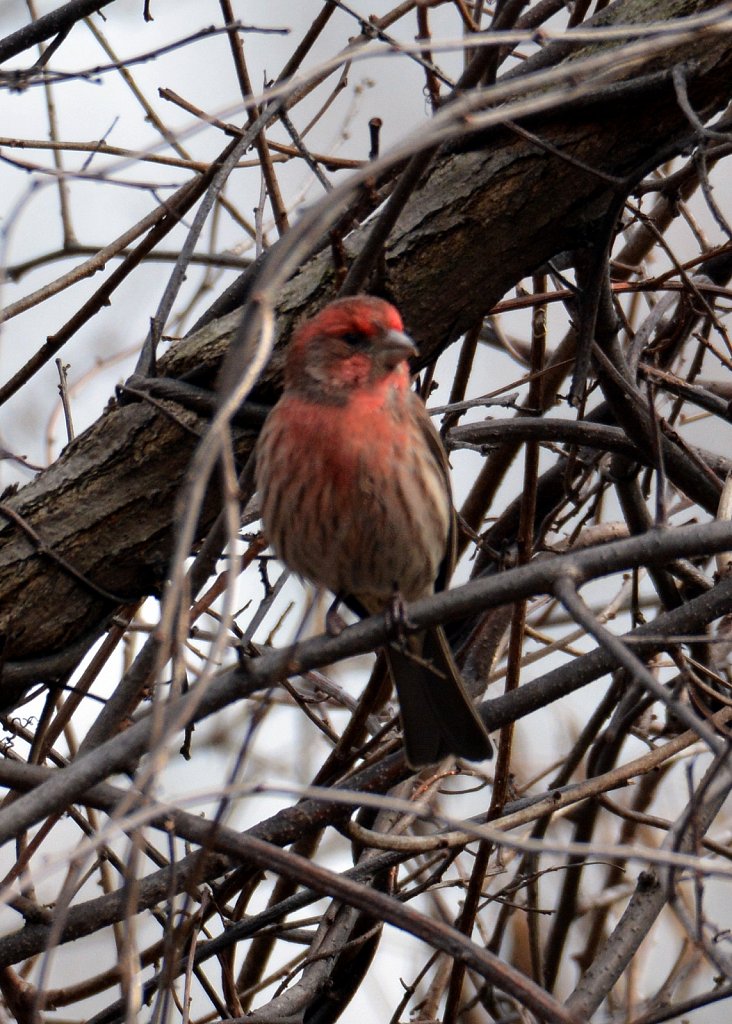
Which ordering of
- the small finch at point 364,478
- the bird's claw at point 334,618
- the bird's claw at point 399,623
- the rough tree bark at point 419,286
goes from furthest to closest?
the bird's claw at point 334,618 < the rough tree bark at point 419,286 < the small finch at point 364,478 < the bird's claw at point 399,623

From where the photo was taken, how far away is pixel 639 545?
2811 mm

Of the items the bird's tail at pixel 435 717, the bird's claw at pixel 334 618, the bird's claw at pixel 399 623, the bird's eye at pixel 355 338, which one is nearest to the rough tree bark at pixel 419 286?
the bird's eye at pixel 355 338

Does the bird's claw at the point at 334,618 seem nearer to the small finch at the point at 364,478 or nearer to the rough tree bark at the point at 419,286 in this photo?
the small finch at the point at 364,478

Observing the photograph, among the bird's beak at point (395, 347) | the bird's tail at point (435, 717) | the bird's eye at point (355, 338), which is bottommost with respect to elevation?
the bird's tail at point (435, 717)

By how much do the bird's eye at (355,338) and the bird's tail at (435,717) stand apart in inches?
37.5

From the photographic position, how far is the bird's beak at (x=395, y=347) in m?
3.89

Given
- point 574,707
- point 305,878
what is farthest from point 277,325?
point 574,707

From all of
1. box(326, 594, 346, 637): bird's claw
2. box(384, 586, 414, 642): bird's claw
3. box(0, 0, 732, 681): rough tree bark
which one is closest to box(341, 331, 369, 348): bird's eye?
box(0, 0, 732, 681): rough tree bark

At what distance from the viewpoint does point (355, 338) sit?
3.94 meters

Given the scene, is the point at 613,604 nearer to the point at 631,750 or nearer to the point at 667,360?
the point at 667,360

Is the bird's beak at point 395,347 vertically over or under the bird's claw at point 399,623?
over

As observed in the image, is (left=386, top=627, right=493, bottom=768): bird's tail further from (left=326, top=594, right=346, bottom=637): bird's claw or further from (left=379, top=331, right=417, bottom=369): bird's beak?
(left=379, top=331, right=417, bottom=369): bird's beak

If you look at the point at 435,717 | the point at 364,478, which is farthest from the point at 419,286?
the point at 435,717

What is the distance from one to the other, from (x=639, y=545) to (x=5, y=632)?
2167 mm
